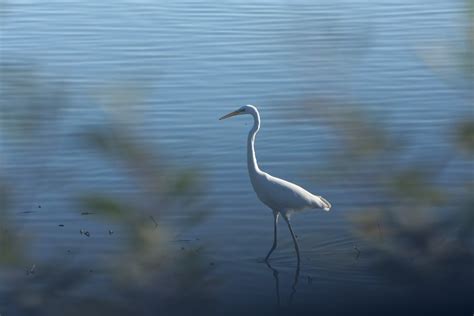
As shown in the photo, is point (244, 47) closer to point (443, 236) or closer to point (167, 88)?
point (167, 88)

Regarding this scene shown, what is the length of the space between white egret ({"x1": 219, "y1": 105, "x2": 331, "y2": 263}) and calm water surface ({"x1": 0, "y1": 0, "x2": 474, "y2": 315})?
11 cm

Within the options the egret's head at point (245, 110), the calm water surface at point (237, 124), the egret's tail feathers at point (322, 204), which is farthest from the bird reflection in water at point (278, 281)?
the egret's head at point (245, 110)

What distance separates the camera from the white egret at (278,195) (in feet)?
15.1

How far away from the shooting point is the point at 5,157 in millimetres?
2371

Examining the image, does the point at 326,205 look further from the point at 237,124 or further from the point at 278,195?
the point at 237,124

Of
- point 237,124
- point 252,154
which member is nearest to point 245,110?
point 252,154

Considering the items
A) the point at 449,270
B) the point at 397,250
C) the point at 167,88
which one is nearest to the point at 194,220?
the point at 397,250

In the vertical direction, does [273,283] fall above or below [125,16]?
below

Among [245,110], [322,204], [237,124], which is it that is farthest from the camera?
[237,124]

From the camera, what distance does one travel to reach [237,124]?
592 cm

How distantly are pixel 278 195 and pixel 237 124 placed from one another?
4.14 feet

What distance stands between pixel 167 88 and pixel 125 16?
1.02 m

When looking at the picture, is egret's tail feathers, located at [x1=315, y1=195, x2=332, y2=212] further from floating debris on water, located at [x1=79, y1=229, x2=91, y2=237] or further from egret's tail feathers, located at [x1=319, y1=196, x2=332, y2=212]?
floating debris on water, located at [x1=79, y1=229, x2=91, y2=237]

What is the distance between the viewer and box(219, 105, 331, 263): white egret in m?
4.60
